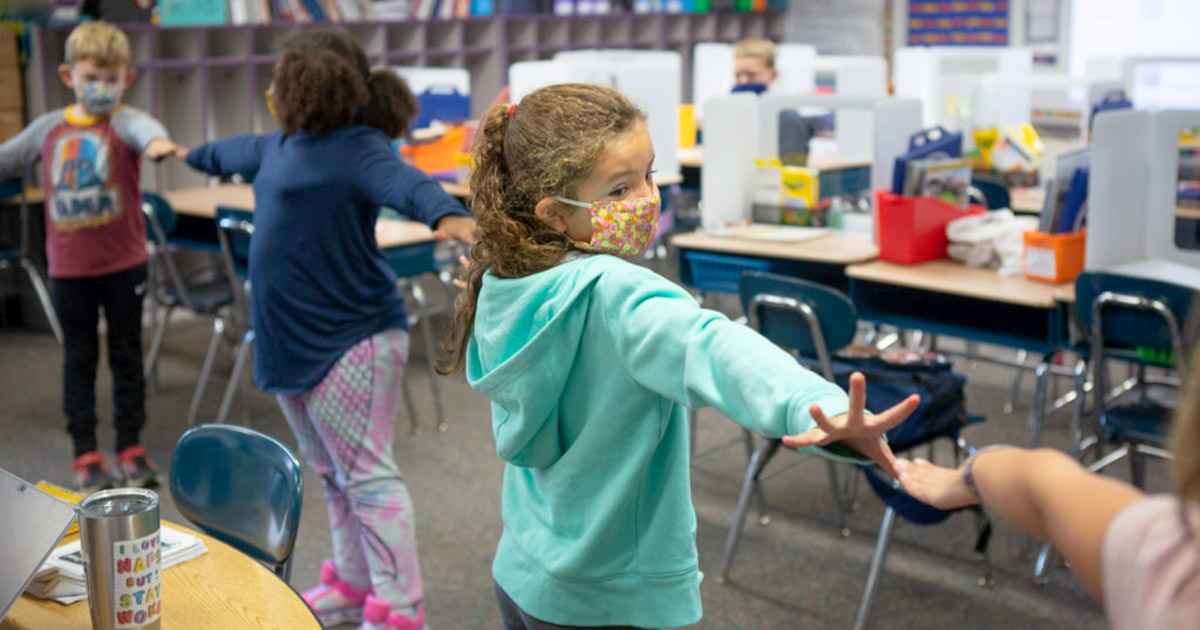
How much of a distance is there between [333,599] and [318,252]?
0.86 metres

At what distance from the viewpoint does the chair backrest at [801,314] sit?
117 inches

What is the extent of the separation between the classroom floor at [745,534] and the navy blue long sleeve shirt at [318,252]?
0.79 meters

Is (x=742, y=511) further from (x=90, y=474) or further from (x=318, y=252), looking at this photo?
(x=90, y=474)

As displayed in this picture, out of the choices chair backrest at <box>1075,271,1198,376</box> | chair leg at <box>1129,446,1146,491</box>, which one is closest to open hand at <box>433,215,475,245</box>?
chair backrest at <box>1075,271,1198,376</box>

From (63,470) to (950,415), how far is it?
282 centimetres

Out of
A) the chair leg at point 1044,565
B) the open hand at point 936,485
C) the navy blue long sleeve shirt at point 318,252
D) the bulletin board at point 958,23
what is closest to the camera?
the open hand at point 936,485

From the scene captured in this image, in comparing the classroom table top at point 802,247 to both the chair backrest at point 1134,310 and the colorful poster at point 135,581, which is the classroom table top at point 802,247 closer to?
the chair backrest at point 1134,310

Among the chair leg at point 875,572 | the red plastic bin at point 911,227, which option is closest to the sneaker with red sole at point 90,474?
the chair leg at point 875,572

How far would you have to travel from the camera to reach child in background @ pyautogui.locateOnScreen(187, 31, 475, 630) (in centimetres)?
242

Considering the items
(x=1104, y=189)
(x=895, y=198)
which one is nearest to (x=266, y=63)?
(x=895, y=198)

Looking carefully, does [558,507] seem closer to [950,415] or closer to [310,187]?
[310,187]

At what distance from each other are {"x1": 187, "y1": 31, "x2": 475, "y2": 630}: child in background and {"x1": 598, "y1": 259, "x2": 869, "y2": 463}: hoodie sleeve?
1.14 metres

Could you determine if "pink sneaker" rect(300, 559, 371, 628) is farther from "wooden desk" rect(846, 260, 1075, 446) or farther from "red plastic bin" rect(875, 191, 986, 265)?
"red plastic bin" rect(875, 191, 986, 265)

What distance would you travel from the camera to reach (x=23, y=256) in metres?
5.29
